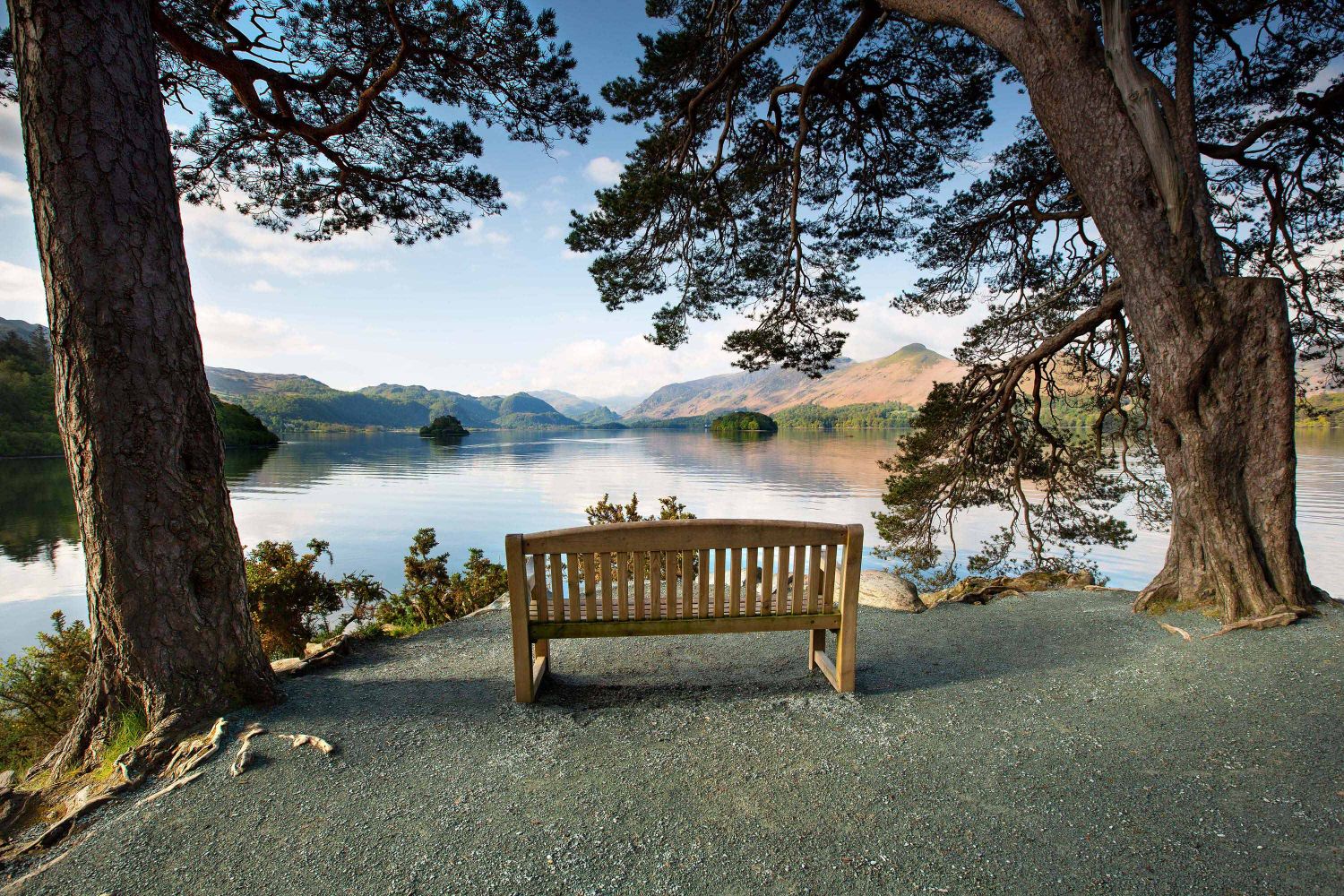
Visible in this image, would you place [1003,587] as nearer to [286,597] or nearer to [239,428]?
[286,597]

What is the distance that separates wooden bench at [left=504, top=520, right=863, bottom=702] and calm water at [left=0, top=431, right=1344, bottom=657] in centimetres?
1016

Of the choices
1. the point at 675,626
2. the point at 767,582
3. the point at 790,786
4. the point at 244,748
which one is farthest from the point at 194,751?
the point at 767,582

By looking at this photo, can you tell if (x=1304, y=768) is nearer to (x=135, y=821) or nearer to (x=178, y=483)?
(x=135, y=821)

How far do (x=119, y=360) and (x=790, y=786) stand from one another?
11.7ft

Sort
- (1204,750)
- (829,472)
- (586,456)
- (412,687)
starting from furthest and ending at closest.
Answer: (586,456)
(829,472)
(412,687)
(1204,750)

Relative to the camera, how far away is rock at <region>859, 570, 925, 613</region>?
4926 mm

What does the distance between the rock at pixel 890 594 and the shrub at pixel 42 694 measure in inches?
259

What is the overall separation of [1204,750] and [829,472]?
34715mm

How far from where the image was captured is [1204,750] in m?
2.41

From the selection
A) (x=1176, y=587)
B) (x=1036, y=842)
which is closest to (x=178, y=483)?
(x=1036, y=842)

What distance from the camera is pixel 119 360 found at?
2654 millimetres

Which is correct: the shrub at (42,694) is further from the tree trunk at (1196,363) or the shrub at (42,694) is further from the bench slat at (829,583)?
the tree trunk at (1196,363)

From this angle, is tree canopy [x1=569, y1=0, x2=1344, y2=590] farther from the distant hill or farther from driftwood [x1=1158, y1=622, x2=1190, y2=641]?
the distant hill

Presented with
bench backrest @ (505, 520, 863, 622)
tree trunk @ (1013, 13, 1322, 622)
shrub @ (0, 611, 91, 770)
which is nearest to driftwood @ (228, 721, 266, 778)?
bench backrest @ (505, 520, 863, 622)
